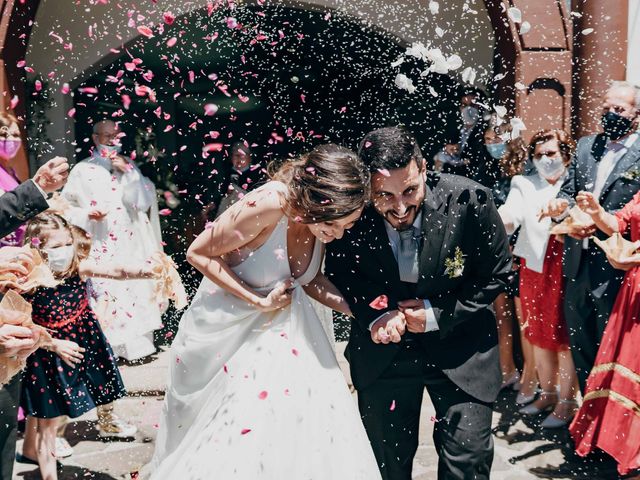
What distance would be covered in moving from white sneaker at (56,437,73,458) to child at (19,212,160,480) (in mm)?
325

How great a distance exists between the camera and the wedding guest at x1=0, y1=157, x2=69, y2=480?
308 cm

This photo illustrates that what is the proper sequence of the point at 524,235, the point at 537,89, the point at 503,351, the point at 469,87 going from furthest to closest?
the point at 469,87 → the point at 537,89 → the point at 503,351 → the point at 524,235

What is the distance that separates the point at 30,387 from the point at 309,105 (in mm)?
8984

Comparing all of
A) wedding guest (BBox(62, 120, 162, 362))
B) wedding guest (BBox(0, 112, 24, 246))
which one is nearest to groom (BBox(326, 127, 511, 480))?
wedding guest (BBox(0, 112, 24, 246))

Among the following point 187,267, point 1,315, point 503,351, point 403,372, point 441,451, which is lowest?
point 187,267

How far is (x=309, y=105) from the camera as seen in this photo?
12.3 meters

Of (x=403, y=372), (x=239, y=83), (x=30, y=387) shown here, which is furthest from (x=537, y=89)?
(x=239, y=83)

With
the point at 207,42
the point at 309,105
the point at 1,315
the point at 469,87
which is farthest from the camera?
the point at 309,105

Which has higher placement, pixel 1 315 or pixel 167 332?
pixel 1 315

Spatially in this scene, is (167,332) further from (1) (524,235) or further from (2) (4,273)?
(2) (4,273)

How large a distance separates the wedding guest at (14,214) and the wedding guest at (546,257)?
3.01 metres

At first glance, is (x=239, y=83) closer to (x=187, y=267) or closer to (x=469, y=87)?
A: (x=187, y=267)

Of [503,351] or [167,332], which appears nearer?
[503,351]

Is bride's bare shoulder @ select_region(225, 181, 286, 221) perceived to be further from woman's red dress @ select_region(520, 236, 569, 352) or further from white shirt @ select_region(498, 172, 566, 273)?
woman's red dress @ select_region(520, 236, 569, 352)
